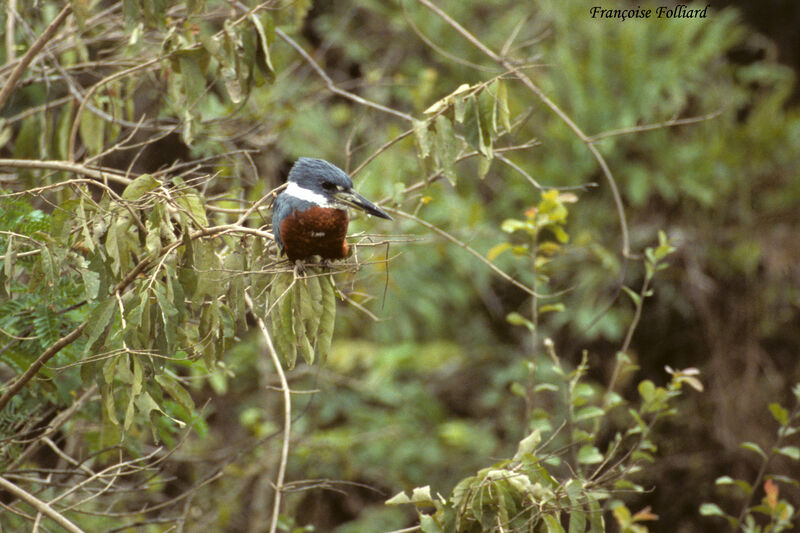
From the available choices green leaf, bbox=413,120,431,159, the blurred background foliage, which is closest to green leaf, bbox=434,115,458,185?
green leaf, bbox=413,120,431,159

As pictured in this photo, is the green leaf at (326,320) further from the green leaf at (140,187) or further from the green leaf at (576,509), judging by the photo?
the green leaf at (576,509)

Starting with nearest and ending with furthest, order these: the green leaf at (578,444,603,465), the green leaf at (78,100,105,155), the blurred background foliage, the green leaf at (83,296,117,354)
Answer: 1. the green leaf at (83,296,117,354)
2. the green leaf at (578,444,603,465)
3. the green leaf at (78,100,105,155)
4. the blurred background foliage

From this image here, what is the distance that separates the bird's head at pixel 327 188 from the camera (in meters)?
2.26

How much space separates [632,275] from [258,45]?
382 centimetres

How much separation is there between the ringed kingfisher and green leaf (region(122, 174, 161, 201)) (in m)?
0.34

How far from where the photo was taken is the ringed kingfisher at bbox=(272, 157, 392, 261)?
217 centimetres

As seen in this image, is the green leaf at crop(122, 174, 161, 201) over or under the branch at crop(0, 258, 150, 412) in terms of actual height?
over

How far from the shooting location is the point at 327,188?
2289 mm

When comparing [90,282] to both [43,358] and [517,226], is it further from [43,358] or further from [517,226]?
[517,226]
